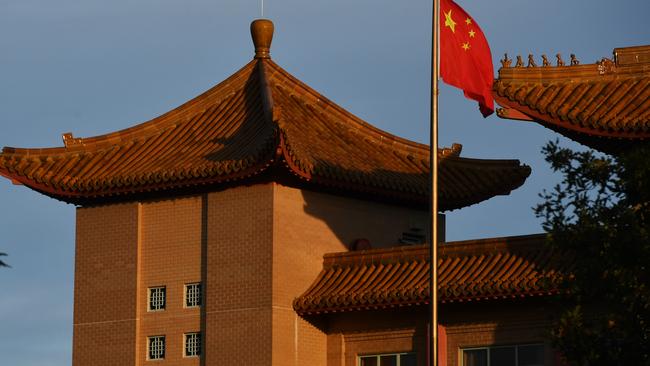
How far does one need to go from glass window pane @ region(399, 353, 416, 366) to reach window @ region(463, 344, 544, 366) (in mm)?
1011

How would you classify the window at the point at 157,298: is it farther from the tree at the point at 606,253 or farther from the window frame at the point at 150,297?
the tree at the point at 606,253

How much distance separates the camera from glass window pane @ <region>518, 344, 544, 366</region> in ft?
95.0

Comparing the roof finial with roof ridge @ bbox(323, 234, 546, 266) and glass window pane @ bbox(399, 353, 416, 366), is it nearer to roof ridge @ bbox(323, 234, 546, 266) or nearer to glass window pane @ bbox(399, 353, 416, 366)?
roof ridge @ bbox(323, 234, 546, 266)

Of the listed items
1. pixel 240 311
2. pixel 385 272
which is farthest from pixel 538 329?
pixel 240 311

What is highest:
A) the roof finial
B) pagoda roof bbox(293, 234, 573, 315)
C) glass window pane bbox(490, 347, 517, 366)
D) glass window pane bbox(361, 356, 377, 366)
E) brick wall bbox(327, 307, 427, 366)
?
the roof finial

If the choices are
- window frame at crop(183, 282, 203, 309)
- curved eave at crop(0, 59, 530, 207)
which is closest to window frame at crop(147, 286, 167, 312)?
window frame at crop(183, 282, 203, 309)

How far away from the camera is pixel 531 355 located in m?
29.1

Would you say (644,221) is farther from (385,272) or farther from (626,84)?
(385,272)

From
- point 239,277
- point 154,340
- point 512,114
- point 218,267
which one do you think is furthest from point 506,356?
point 154,340

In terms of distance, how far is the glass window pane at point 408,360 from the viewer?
99.5ft

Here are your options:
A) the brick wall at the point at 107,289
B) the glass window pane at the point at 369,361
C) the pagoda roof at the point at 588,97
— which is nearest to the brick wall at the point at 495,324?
the glass window pane at the point at 369,361

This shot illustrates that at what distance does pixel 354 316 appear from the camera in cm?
3116

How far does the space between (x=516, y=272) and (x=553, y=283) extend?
3.26m

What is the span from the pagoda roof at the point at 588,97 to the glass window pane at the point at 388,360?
528cm
